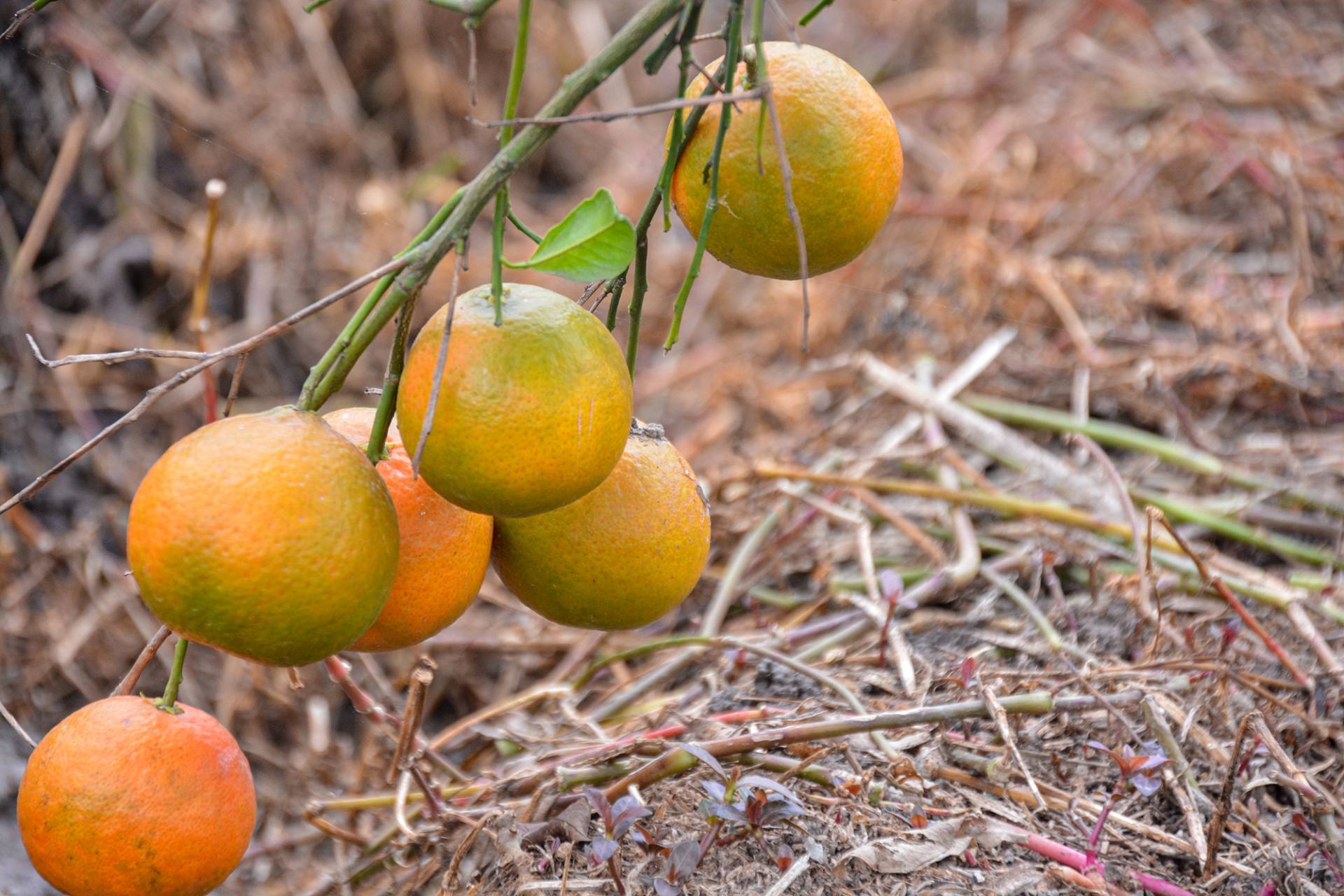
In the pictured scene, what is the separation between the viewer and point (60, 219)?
255 cm

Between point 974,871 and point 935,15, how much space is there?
4368mm

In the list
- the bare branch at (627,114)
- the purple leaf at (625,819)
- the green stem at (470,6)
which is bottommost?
the purple leaf at (625,819)

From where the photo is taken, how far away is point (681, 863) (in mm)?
1181

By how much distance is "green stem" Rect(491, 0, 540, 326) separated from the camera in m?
0.89

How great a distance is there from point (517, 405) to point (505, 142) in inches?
9.8

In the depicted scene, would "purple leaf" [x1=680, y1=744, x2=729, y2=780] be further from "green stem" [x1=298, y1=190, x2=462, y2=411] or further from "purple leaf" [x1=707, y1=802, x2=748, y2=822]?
"green stem" [x1=298, y1=190, x2=462, y2=411]

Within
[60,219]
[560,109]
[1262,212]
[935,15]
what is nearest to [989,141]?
[1262,212]

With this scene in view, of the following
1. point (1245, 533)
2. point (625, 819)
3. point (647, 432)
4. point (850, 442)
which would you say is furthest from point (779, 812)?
point (850, 442)

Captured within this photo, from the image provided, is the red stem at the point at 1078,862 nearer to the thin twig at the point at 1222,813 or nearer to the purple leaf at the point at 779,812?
the thin twig at the point at 1222,813

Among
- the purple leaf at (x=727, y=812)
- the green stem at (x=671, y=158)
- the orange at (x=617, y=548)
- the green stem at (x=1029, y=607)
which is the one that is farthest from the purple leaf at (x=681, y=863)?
the green stem at (x=1029, y=607)

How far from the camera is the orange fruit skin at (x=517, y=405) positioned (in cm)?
89

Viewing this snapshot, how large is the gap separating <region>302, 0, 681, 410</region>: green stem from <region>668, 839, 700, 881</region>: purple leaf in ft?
1.99

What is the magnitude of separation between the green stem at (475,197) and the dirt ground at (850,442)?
0.63 meters

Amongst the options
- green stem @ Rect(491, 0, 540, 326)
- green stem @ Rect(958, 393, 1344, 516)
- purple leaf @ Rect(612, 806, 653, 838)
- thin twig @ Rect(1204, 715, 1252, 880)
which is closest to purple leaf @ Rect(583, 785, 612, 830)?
purple leaf @ Rect(612, 806, 653, 838)
